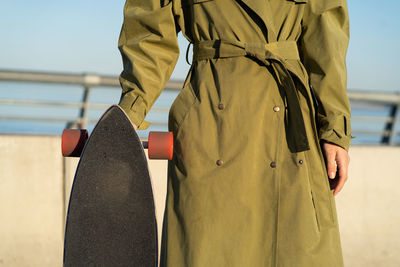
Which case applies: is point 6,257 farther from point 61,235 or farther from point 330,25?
point 330,25

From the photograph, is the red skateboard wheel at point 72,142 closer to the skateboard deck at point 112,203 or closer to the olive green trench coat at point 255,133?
the skateboard deck at point 112,203

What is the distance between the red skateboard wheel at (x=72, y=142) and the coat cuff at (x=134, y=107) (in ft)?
0.57

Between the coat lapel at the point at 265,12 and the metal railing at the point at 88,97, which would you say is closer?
the coat lapel at the point at 265,12

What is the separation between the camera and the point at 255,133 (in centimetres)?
206

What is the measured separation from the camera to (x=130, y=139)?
2.04 metres

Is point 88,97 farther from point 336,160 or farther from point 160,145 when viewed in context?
point 336,160

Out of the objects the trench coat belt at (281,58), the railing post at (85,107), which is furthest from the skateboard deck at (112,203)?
the railing post at (85,107)

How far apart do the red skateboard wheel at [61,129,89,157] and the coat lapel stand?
728mm

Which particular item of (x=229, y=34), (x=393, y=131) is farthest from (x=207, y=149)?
(x=393, y=131)

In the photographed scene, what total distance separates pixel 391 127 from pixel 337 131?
3.90m

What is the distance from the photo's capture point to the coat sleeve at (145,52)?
218 centimetres

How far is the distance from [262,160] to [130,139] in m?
0.45

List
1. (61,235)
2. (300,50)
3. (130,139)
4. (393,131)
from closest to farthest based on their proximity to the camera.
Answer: (130,139) → (300,50) → (61,235) → (393,131)

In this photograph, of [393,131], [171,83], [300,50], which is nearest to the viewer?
[300,50]
